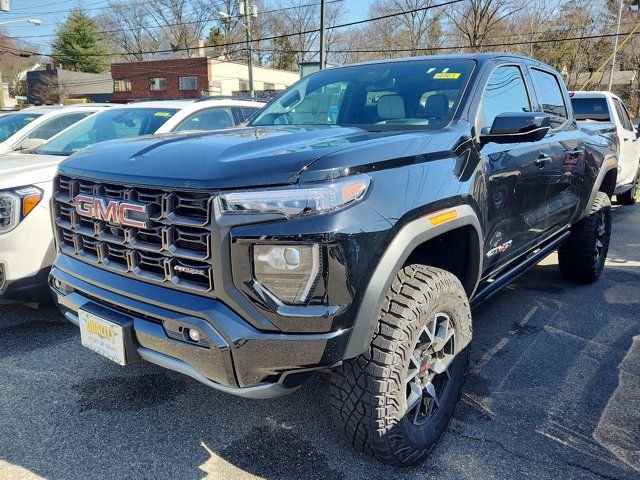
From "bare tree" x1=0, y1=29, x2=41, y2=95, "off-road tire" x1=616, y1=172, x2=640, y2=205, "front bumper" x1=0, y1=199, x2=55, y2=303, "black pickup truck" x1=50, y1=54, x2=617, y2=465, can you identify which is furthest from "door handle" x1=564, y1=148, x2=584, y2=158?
"bare tree" x1=0, y1=29, x2=41, y2=95

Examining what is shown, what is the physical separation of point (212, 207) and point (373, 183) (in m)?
0.62

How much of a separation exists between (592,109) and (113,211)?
841 centimetres

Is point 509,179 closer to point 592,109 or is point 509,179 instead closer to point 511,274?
point 511,274

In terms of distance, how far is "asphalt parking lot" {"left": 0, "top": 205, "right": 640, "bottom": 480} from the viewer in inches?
92.6

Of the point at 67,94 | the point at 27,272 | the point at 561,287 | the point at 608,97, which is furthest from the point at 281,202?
the point at 67,94

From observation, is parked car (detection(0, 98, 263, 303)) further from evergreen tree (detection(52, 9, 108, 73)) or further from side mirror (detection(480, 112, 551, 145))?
evergreen tree (detection(52, 9, 108, 73))

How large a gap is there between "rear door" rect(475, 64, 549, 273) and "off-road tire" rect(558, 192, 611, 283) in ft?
4.10

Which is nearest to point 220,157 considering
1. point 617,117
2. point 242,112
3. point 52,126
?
point 242,112

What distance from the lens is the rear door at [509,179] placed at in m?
2.83

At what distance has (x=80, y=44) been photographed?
Answer: 6209 centimetres

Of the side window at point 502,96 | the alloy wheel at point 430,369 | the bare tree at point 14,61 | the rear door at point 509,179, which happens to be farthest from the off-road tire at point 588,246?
the bare tree at point 14,61

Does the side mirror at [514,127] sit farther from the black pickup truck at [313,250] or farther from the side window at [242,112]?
the side window at [242,112]

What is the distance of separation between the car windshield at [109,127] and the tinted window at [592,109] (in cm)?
649

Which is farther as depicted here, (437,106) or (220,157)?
(437,106)
